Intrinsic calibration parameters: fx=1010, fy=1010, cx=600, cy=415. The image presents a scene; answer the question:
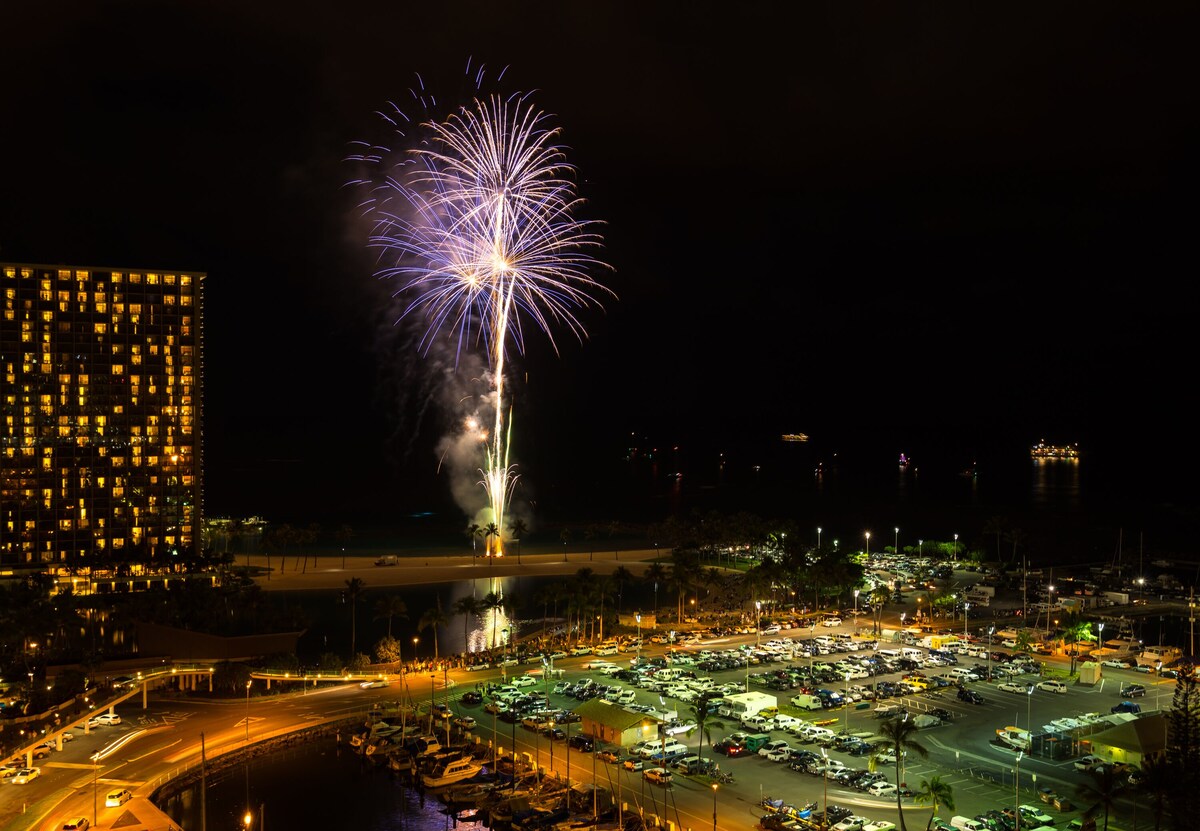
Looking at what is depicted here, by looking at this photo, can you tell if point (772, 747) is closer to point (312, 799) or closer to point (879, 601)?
point (312, 799)

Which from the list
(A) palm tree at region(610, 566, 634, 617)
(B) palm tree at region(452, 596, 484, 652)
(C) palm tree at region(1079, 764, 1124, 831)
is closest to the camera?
(C) palm tree at region(1079, 764, 1124, 831)

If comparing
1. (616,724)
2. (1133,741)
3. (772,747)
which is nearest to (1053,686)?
(1133,741)

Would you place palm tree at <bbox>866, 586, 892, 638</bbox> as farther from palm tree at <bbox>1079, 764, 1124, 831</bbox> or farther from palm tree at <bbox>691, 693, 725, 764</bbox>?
palm tree at <bbox>1079, 764, 1124, 831</bbox>

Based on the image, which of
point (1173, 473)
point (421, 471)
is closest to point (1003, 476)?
point (1173, 473)

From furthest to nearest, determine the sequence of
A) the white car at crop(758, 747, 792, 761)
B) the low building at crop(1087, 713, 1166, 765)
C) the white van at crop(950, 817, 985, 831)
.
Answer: the white car at crop(758, 747, 792, 761)
the low building at crop(1087, 713, 1166, 765)
the white van at crop(950, 817, 985, 831)

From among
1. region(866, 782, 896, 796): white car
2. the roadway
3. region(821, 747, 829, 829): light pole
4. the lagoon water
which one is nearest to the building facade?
the roadway

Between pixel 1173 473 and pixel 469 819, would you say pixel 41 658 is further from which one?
pixel 1173 473
